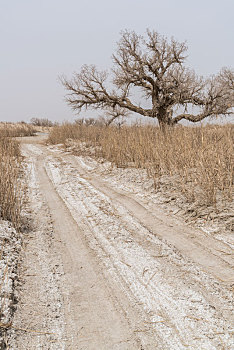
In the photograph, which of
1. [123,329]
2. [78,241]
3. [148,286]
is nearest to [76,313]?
[123,329]

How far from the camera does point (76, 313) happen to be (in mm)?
2059

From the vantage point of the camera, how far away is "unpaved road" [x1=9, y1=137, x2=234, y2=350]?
182cm

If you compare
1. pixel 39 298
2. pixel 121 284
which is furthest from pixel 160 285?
pixel 39 298

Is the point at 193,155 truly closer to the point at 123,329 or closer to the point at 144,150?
the point at 144,150

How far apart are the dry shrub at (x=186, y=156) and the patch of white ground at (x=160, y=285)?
1339 mm

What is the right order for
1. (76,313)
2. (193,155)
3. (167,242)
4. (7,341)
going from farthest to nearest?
(193,155), (167,242), (76,313), (7,341)

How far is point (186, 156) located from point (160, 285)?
3.49 metres

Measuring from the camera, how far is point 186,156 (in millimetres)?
5398

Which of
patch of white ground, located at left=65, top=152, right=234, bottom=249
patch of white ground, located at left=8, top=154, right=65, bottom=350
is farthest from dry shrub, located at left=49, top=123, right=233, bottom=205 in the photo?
patch of white ground, located at left=8, top=154, right=65, bottom=350

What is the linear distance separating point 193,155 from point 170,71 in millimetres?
16345

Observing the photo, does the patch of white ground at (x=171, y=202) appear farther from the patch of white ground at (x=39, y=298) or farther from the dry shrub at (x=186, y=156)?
the patch of white ground at (x=39, y=298)

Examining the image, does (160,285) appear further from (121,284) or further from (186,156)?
(186,156)

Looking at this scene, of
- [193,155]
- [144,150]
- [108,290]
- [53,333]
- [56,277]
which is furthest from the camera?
[144,150]

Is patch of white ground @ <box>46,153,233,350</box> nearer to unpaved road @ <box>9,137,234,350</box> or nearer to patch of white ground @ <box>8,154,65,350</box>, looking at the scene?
unpaved road @ <box>9,137,234,350</box>
